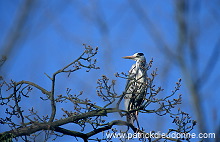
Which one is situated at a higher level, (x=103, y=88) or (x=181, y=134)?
(x=103, y=88)

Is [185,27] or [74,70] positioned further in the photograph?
[74,70]

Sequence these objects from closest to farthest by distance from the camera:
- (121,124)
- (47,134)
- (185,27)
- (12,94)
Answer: (185,27) < (47,134) < (121,124) < (12,94)

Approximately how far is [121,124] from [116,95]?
31cm

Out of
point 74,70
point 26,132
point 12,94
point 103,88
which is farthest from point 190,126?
point 12,94

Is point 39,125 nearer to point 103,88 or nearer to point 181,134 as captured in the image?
point 103,88

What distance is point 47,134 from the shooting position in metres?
3.47

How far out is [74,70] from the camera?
3.86 m

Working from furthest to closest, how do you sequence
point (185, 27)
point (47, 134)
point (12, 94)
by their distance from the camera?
point (12, 94), point (47, 134), point (185, 27)

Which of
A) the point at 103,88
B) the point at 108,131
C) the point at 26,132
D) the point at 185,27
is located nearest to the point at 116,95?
the point at 103,88

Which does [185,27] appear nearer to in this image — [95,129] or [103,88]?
[103,88]

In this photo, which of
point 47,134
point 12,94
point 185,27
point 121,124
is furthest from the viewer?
point 12,94

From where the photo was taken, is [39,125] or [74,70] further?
[74,70]

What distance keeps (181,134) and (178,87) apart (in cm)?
51

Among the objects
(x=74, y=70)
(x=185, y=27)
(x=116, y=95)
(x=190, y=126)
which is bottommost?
(x=185, y=27)
